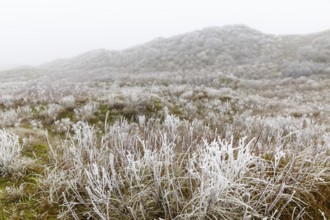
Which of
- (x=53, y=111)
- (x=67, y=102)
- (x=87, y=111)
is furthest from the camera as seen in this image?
(x=67, y=102)

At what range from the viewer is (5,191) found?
2.40 meters

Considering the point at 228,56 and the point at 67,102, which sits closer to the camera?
the point at 67,102

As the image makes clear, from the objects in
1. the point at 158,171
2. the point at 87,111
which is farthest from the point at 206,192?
the point at 87,111

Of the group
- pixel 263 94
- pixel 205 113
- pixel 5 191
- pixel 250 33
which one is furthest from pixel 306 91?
pixel 250 33

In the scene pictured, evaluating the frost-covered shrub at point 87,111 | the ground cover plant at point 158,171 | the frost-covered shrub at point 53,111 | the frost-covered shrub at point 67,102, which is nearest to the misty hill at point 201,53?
the frost-covered shrub at point 67,102

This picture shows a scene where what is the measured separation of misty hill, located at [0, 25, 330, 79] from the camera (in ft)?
80.3

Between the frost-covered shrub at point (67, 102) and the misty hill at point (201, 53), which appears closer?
the frost-covered shrub at point (67, 102)

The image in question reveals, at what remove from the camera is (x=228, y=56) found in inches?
1209

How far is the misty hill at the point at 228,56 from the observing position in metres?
24.5

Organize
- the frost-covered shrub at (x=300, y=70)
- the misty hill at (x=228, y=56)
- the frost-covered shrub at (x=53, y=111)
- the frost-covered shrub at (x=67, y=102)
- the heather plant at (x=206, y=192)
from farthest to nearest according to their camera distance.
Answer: the misty hill at (x=228, y=56) → the frost-covered shrub at (x=300, y=70) → the frost-covered shrub at (x=67, y=102) → the frost-covered shrub at (x=53, y=111) → the heather plant at (x=206, y=192)

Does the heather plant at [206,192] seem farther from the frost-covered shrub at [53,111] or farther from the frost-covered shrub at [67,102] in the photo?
the frost-covered shrub at [67,102]

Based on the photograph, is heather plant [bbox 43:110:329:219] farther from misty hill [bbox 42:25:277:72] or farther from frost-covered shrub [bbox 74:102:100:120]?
misty hill [bbox 42:25:277:72]

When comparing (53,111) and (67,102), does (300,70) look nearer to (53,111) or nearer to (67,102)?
(67,102)

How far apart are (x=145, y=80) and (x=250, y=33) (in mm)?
25699
